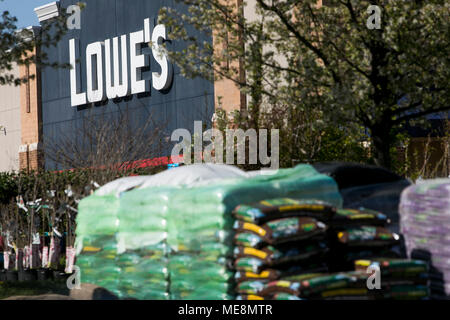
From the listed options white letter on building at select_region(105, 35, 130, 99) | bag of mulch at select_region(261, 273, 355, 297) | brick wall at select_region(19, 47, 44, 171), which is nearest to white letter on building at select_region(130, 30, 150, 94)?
white letter on building at select_region(105, 35, 130, 99)

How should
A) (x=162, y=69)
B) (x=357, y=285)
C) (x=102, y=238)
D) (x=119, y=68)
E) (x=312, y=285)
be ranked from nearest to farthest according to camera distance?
(x=312, y=285) → (x=357, y=285) → (x=102, y=238) → (x=162, y=69) → (x=119, y=68)

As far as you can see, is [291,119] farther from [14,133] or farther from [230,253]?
[14,133]

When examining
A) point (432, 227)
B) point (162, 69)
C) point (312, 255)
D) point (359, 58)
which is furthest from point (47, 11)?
point (312, 255)

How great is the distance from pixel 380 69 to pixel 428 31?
3.82 ft

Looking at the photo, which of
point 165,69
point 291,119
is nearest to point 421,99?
point 291,119

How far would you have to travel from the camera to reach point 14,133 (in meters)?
41.2

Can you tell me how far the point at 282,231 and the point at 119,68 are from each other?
88.2 ft

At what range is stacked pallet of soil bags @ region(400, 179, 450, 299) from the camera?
8375 mm

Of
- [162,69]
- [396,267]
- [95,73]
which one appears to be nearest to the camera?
[396,267]

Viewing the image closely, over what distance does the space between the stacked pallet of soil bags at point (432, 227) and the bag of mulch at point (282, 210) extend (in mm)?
1026

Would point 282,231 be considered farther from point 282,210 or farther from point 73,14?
point 73,14

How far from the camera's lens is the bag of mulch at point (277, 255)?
7.81 meters

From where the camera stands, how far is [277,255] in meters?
7.77

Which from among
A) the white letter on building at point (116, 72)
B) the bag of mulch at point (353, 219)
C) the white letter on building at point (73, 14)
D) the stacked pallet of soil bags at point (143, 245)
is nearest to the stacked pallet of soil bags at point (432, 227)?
the bag of mulch at point (353, 219)
